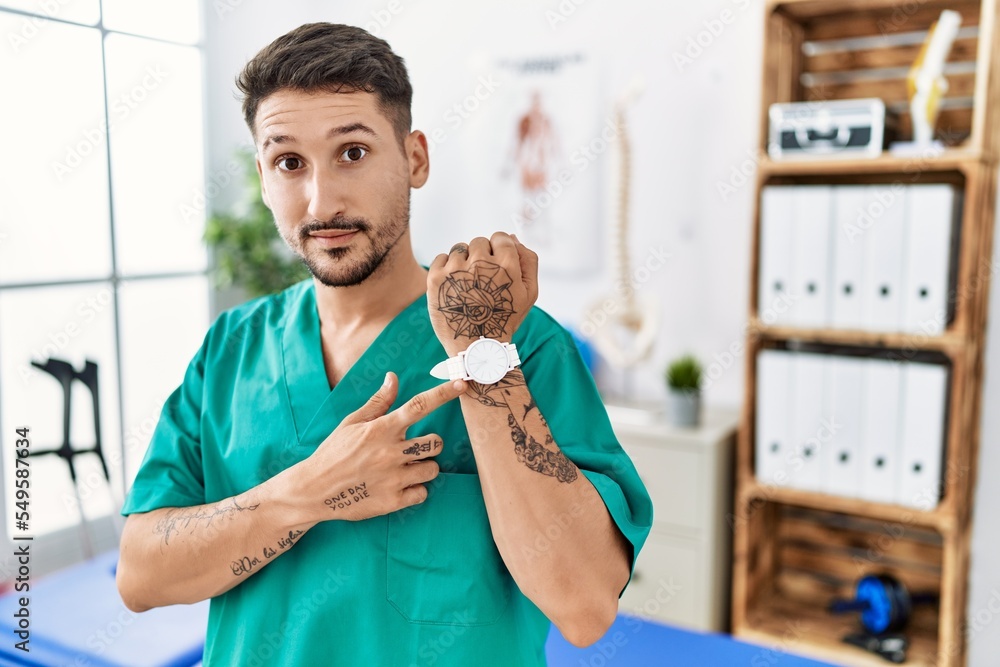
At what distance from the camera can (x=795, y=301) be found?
80.8 inches

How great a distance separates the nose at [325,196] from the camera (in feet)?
2.47

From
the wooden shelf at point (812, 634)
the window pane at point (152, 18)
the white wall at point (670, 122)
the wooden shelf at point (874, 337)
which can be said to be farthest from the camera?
the white wall at point (670, 122)

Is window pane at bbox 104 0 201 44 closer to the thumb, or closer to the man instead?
the man

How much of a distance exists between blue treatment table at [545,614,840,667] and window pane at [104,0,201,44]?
44.5 inches

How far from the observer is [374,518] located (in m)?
0.83

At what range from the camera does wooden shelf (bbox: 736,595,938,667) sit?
6.77 feet

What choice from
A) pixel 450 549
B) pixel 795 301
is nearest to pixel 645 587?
pixel 795 301

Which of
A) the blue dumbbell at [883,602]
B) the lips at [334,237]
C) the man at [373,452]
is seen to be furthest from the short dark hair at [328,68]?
the blue dumbbell at [883,602]

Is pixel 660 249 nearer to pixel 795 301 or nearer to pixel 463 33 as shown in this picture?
pixel 795 301

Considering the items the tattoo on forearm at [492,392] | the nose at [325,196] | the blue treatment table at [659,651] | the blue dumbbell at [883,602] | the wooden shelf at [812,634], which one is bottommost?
the wooden shelf at [812,634]

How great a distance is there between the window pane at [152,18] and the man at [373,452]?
44cm

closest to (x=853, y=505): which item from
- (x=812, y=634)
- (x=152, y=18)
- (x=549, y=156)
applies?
(x=812, y=634)

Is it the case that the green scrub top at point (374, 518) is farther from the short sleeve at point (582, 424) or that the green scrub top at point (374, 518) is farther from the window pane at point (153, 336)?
the window pane at point (153, 336)

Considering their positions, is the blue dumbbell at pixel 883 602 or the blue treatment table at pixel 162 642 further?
the blue dumbbell at pixel 883 602
